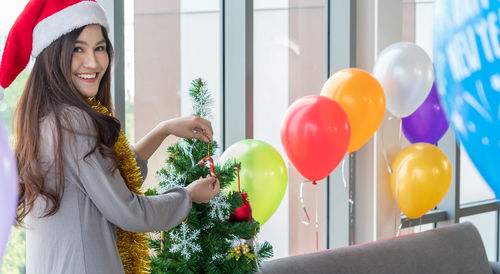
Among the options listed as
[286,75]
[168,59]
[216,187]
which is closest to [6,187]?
[216,187]

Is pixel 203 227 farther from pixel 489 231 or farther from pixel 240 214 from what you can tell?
pixel 489 231

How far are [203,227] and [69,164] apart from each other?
34cm

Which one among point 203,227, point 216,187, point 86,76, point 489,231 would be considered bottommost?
point 489,231

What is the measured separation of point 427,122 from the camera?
9.06 ft

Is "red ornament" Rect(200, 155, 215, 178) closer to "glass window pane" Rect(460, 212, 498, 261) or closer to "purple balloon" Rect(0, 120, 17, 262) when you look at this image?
"purple balloon" Rect(0, 120, 17, 262)

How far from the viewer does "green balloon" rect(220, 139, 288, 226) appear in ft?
6.52

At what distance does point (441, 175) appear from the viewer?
2.64 meters

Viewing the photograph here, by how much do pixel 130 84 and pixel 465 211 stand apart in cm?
259

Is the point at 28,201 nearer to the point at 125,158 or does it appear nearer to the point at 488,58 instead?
the point at 125,158

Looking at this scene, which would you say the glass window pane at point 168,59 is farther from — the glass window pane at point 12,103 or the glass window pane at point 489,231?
the glass window pane at point 489,231

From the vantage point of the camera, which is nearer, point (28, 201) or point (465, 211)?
point (28, 201)

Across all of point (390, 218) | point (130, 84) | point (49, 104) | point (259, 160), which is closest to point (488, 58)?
point (49, 104)

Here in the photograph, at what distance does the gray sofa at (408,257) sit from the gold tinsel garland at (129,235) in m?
0.67

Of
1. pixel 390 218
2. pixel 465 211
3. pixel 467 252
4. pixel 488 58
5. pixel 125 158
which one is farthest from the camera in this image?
pixel 465 211
